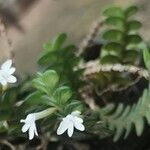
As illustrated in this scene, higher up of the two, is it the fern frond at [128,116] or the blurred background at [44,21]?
the blurred background at [44,21]

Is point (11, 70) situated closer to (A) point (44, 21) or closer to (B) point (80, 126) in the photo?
(B) point (80, 126)

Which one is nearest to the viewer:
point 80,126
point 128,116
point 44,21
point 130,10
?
point 80,126

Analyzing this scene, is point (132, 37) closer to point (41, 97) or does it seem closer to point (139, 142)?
point (139, 142)

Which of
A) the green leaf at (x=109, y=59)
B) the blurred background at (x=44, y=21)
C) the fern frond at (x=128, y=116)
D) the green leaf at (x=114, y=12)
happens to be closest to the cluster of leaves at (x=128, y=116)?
the fern frond at (x=128, y=116)

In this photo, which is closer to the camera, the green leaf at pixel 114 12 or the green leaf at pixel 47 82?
the green leaf at pixel 47 82

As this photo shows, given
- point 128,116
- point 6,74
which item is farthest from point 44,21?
point 6,74

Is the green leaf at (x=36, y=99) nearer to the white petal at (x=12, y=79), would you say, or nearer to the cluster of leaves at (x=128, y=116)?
the white petal at (x=12, y=79)
